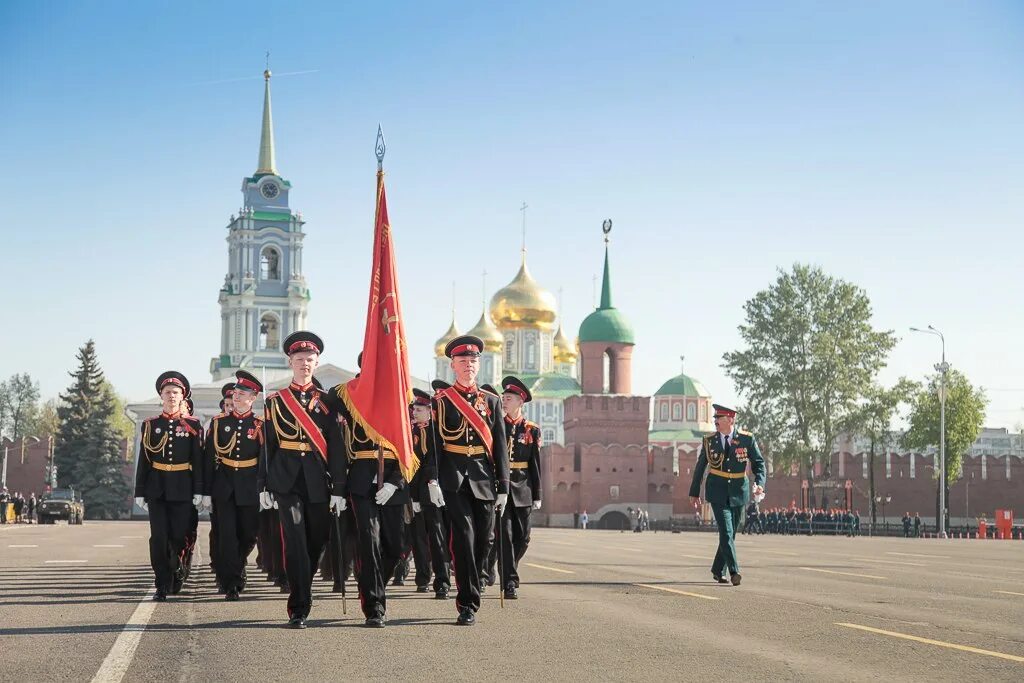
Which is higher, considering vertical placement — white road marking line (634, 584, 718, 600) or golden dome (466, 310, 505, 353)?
golden dome (466, 310, 505, 353)

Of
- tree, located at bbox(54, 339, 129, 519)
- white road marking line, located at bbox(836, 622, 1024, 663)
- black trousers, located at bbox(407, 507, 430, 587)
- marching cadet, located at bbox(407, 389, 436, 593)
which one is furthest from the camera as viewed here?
tree, located at bbox(54, 339, 129, 519)

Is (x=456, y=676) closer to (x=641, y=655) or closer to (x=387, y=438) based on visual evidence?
(x=641, y=655)

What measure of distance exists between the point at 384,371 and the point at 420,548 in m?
4.06

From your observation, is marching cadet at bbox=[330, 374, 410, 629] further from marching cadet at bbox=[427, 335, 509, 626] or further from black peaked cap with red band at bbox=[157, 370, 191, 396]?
black peaked cap with red band at bbox=[157, 370, 191, 396]

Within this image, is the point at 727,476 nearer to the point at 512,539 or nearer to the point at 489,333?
the point at 512,539

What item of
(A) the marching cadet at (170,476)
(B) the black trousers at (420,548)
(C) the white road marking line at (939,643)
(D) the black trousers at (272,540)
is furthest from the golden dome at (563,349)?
Answer: (C) the white road marking line at (939,643)

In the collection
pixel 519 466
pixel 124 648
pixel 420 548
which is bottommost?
pixel 124 648

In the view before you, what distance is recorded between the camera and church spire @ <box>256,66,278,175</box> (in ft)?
380

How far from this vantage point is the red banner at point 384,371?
11023 mm

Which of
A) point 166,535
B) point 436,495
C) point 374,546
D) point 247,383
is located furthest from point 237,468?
point 436,495

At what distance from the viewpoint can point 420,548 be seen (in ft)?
49.2

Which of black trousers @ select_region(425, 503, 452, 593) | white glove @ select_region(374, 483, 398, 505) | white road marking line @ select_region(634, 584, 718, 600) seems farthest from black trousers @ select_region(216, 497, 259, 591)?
white road marking line @ select_region(634, 584, 718, 600)

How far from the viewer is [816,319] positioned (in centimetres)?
7525

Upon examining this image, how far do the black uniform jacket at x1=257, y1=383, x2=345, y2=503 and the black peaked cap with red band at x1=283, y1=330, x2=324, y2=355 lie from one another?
30 centimetres
